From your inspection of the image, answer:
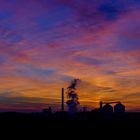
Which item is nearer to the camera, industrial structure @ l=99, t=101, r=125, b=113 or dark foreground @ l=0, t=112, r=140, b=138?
dark foreground @ l=0, t=112, r=140, b=138

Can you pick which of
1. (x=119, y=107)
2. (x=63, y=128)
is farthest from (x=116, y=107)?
(x=63, y=128)

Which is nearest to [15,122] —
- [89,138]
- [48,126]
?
[48,126]

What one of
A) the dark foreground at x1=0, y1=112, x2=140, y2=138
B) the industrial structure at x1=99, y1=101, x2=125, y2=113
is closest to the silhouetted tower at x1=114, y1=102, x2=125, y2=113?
the industrial structure at x1=99, y1=101, x2=125, y2=113

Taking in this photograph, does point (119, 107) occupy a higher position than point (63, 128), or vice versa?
point (119, 107)

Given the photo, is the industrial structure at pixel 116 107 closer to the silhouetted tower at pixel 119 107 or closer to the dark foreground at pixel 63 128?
the silhouetted tower at pixel 119 107

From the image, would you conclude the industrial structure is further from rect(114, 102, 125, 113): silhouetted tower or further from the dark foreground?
the dark foreground

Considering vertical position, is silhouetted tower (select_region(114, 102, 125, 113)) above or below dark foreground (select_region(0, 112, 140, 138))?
above

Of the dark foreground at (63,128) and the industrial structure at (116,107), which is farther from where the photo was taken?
the industrial structure at (116,107)

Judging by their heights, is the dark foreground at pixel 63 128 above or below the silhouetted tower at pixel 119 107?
below

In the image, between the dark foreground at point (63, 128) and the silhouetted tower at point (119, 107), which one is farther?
the silhouetted tower at point (119, 107)

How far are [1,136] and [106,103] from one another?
36.3 m

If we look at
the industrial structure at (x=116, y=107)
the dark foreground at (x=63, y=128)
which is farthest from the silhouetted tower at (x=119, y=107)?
the dark foreground at (x=63, y=128)

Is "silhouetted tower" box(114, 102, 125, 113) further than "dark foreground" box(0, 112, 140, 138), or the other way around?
"silhouetted tower" box(114, 102, 125, 113)

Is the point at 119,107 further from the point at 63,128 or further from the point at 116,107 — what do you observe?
the point at 63,128
